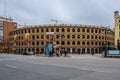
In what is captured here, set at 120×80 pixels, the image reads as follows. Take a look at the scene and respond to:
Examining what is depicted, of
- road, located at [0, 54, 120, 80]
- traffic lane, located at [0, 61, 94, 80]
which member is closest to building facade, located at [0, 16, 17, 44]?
road, located at [0, 54, 120, 80]

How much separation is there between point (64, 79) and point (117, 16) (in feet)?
206

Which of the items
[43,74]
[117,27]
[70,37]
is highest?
[117,27]

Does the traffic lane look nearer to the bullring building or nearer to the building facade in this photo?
the bullring building

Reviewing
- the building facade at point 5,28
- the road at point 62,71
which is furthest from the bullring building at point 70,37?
the road at point 62,71

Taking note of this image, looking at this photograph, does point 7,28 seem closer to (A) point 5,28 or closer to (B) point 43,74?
(A) point 5,28

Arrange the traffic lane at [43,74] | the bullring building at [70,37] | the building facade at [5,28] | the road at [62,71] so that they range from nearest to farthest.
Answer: the road at [62,71] → the traffic lane at [43,74] → the bullring building at [70,37] → the building facade at [5,28]

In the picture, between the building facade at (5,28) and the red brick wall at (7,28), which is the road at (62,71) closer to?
the building facade at (5,28)

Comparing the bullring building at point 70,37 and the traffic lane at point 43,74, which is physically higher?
the bullring building at point 70,37

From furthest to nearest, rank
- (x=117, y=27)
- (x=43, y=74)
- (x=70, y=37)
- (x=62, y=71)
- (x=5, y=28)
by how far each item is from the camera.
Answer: (x=5, y=28) → (x=70, y=37) → (x=117, y=27) → (x=62, y=71) → (x=43, y=74)

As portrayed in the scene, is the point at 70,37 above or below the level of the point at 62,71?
above

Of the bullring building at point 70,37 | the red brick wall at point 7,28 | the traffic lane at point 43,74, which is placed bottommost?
the traffic lane at point 43,74

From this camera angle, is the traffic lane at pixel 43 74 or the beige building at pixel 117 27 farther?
the beige building at pixel 117 27

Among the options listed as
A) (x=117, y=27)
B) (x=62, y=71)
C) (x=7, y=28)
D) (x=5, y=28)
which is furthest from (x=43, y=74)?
(x=7, y=28)

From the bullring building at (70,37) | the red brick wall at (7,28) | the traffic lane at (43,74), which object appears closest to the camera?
the traffic lane at (43,74)
